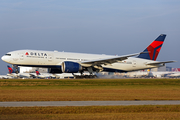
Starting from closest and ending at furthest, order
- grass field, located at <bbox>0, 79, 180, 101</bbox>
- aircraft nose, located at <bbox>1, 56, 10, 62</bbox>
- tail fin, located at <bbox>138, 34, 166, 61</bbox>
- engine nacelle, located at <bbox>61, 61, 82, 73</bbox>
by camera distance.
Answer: grass field, located at <bbox>0, 79, 180, 101</bbox> → aircraft nose, located at <bbox>1, 56, 10, 62</bbox> → engine nacelle, located at <bbox>61, 61, 82, 73</bbox> → tail fin, located at <bbox>138, 34, 166, 61</bbox>

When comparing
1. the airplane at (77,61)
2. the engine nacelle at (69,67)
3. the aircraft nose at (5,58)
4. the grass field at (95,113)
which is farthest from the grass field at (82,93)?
the aircraft nose at (5,58)

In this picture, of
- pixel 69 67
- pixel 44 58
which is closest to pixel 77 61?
pixel 69 67

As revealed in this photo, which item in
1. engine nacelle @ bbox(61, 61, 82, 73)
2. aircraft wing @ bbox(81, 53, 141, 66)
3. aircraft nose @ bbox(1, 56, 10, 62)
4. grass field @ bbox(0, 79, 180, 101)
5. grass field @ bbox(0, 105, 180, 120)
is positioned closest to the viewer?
grass field @ bbox(0, 105, 180, 120)

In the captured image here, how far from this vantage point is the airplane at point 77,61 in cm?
4738

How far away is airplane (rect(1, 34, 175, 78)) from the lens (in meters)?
47.4

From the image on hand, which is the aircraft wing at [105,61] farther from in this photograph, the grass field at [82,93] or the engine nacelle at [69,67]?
the grass field at [82,93]

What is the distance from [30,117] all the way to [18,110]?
95.2 inches

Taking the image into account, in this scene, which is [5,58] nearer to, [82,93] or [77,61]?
[77,61]

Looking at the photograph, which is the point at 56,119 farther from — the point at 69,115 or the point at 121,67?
the point at 121,67

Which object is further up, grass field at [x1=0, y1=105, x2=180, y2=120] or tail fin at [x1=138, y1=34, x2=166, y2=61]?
tail fin at [x1=138, y1=34, x2=166, y2=61]

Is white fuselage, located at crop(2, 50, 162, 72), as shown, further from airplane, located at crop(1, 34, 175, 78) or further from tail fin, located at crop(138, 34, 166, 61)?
tail fin, located at crop(138, 34, 166, 61)

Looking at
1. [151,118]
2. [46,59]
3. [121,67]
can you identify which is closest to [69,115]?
[151,118]

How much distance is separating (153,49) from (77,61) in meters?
18.5

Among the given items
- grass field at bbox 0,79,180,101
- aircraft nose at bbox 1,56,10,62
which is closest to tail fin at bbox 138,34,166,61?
grass field at bbox 0,79,180,101
